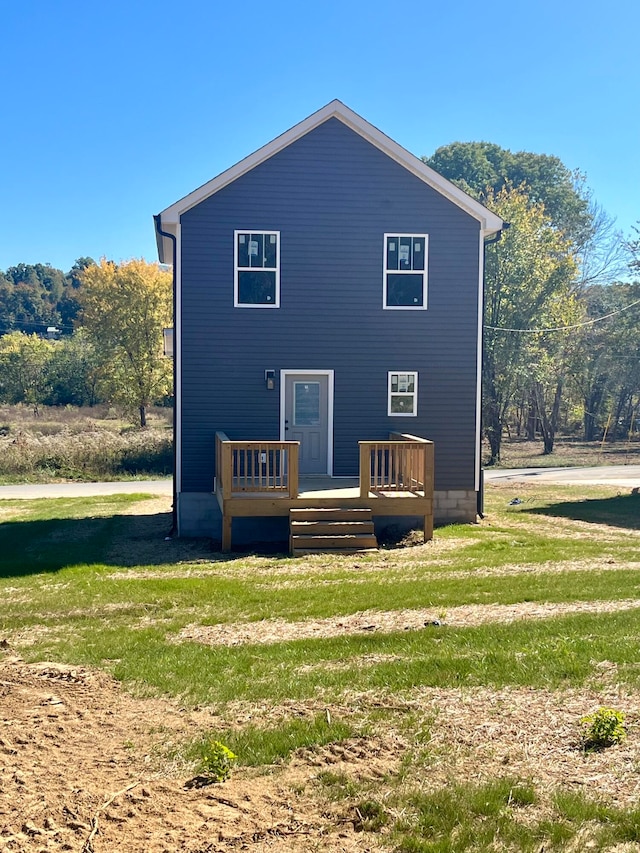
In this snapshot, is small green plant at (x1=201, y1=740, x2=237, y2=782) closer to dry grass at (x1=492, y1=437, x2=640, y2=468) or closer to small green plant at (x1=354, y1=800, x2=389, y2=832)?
small green plant at (x1=354, y1=800, x2=389, y2=832)

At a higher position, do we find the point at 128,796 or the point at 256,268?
the point at 256,268

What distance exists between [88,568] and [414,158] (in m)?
9.26

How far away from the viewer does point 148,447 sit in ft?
92.7

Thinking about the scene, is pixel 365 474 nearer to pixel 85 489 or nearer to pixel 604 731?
pixel 604 731

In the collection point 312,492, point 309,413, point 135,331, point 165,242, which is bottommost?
point 312,492

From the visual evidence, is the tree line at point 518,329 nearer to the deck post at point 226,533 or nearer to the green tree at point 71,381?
the green tree at point 71,381

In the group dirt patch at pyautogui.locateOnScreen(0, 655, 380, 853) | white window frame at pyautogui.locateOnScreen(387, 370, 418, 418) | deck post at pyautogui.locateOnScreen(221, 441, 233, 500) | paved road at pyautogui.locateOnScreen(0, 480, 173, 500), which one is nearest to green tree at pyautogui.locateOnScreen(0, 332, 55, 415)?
paved road at pyautogui.locateOnScreen(0, 480, 173, 500)

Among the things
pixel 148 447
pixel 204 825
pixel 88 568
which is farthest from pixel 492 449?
pixel 204 825

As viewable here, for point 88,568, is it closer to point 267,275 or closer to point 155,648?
point 155,648

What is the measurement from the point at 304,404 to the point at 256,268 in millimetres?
2683

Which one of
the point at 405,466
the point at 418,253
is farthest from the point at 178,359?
the point at 418,253

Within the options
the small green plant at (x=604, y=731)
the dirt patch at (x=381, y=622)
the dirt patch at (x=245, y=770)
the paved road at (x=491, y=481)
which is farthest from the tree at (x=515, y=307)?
the small green plant at (x=604, y=731)

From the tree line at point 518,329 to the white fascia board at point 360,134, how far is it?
10.1 meters

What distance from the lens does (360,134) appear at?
1347 centimetres
